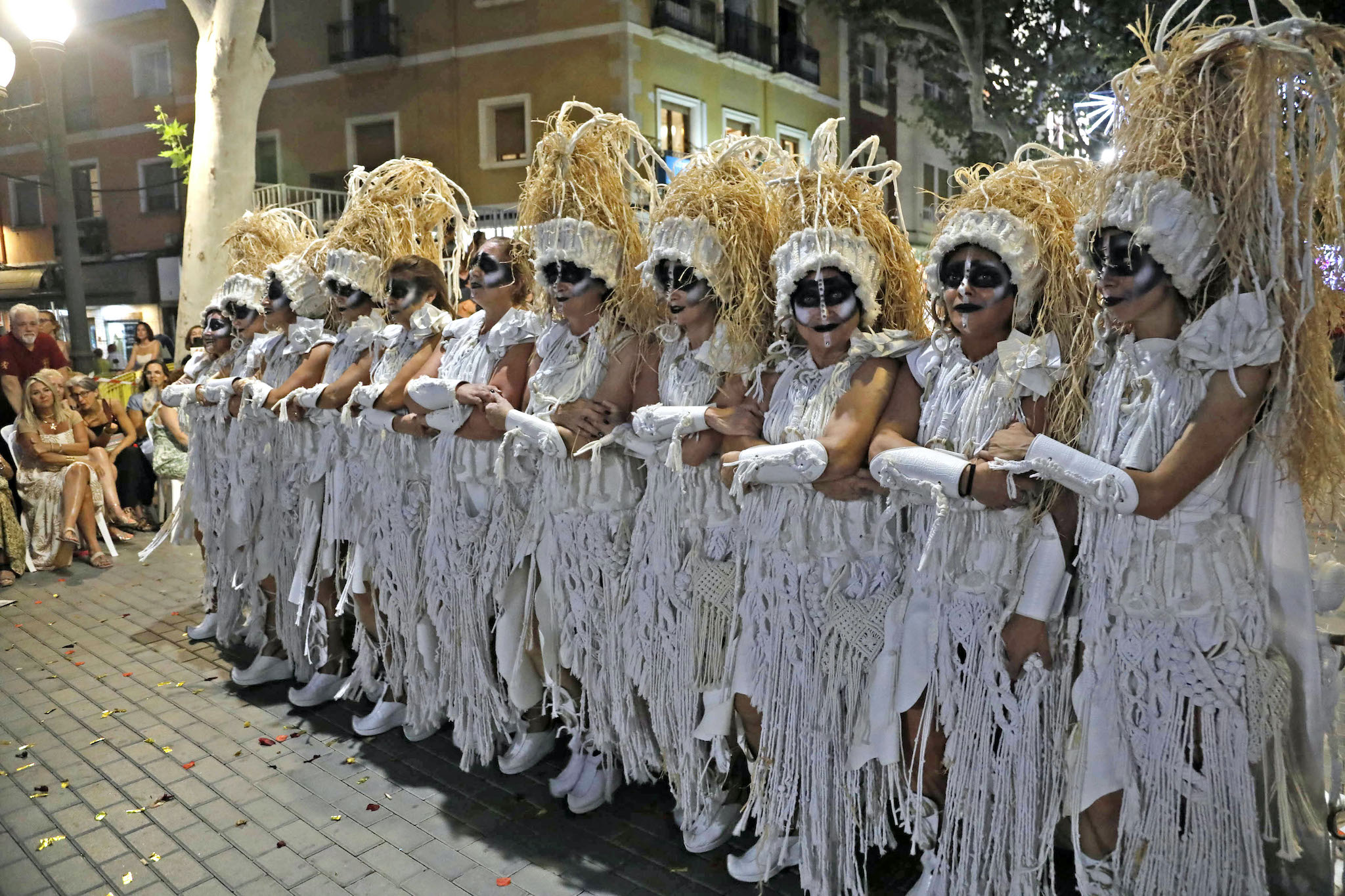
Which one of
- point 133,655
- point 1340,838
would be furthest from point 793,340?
point 133,655

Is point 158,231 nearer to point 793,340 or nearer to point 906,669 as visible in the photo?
point 793,340

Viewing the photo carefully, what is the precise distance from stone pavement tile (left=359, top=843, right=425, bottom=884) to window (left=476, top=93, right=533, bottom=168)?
3.61 meters

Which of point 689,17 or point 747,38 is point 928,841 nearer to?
point 747,38

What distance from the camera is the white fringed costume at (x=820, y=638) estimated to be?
2357 millimetres

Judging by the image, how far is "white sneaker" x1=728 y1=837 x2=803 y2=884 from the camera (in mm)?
2479

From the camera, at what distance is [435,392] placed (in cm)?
320

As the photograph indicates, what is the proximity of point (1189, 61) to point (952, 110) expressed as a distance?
3.53 meters

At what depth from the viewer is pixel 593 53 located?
205 inches

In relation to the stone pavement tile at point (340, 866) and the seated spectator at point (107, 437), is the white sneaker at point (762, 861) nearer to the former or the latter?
the stone pavement tile at point (340, 866)

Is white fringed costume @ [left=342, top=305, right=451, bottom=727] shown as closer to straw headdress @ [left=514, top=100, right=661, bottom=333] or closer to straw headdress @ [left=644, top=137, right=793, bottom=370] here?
straw headdress @ [left=514, top=100, right=661, bottom=333]

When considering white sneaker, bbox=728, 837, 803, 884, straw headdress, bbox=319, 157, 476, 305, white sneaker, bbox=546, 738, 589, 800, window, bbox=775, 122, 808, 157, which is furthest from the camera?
window, bbox=775, 122, 808, 157

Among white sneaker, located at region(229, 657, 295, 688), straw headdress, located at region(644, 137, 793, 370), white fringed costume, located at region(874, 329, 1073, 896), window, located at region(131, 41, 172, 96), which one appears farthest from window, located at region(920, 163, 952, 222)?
window, located at region(131, 41, 172, 96)

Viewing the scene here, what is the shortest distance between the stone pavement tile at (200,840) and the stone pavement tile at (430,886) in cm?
66

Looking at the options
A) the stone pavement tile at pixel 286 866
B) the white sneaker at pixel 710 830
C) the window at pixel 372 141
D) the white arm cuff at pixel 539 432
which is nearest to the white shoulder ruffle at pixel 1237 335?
the white arm cuff at pixel 539 432
